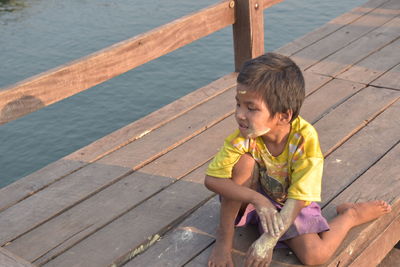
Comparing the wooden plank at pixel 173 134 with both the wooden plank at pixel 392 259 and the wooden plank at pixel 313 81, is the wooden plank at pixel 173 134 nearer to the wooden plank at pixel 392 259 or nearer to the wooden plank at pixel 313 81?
the wooden plank at pixel 313 81

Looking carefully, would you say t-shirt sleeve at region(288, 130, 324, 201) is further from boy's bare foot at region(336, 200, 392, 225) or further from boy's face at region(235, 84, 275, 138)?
boy's bare foot at region(336, 200, 392, 225)

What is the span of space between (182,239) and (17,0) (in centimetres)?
1319

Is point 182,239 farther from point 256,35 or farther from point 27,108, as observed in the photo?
point 256,35

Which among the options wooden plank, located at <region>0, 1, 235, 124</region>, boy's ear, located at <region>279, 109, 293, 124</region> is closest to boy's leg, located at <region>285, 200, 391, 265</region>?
boy's ear, located at <region>279, 109, 293, 124</region>

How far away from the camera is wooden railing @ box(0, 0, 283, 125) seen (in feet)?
12.8

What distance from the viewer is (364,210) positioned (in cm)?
321

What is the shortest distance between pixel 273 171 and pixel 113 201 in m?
1.18

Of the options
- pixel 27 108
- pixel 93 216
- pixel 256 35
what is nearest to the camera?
pixel 93 216

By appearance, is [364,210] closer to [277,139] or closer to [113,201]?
[277,139]

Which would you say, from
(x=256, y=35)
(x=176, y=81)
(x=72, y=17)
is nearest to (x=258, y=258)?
(x=256, y=35)

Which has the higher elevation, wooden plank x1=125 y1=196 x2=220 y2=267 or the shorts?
the shorts

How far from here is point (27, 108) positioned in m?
3.94

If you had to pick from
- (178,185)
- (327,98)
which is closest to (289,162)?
(178,185)

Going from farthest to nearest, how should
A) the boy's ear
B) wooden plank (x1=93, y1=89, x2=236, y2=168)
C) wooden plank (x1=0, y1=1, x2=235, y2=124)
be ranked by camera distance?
wooden plank (x1=93, y1=89, x2=236, y2=168) → wooden plank (x1=0, y1=1, x2=235, y2=124) → the boy's ear
